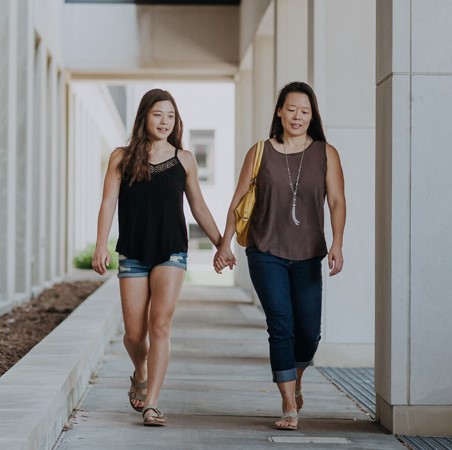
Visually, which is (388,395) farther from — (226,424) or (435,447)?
(226,424)

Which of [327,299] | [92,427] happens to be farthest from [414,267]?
[327,299]

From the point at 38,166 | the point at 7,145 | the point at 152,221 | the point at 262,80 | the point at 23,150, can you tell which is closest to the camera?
the point at 152,221

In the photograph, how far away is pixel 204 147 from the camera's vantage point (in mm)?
47125

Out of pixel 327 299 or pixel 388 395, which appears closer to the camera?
pixel 388 395

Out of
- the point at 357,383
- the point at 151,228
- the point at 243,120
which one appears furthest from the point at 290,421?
the point at 243,120

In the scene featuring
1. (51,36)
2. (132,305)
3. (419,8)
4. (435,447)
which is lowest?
(435,447)

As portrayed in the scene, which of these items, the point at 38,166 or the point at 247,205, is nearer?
the point at 247,205

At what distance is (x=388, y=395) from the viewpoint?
6.36 meters

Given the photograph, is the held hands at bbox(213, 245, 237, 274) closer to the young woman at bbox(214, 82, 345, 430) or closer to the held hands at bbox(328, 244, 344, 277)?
the young woman at bbox(214, 82, 345, 430)

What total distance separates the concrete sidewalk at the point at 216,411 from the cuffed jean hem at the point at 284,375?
11.9 inches

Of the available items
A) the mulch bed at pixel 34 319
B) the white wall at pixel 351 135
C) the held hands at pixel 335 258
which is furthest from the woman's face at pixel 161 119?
the white wall at pixel 351 135

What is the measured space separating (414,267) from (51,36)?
13919mm

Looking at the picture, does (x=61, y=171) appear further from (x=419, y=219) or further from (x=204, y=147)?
(x=204, y=147)

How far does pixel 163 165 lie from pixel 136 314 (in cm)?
87
